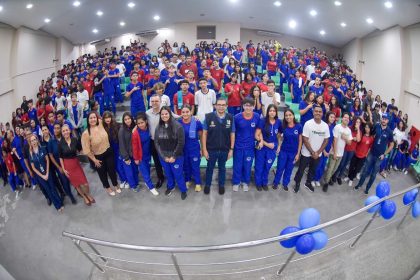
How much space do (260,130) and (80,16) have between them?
11987mm

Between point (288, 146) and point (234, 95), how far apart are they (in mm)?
2024

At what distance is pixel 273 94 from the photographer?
551 centimetres

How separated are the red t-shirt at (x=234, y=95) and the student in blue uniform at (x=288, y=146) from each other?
1.84 m

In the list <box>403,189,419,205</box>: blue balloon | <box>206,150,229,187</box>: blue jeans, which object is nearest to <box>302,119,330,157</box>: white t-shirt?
<box>206,150,229,187</box>: blue jeans

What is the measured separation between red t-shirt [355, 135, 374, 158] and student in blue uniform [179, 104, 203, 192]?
3.06 m

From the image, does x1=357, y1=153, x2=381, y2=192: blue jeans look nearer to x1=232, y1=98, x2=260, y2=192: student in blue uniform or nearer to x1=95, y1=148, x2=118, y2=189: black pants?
x1=232, y1=98, x2=260, y2=192: student in blue uniform

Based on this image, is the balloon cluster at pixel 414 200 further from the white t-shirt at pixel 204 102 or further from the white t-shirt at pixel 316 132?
the white t-shirt at pixel 204 102

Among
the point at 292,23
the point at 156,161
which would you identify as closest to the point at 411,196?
the point at 156,161

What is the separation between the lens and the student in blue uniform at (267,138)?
431cm

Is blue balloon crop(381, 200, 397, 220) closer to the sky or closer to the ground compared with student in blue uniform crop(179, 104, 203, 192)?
closer to the ground

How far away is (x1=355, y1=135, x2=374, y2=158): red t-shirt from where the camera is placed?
4.88 m

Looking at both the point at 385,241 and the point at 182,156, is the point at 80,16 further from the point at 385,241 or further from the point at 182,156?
the point at 385,241

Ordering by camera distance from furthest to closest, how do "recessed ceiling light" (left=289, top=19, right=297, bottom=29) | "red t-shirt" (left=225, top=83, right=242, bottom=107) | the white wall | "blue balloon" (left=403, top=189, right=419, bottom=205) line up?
the white wall < "recessed ceiling light" (left=289, top=19, right=297, bottom=29) < "red t-shirt" (left=225, top=83, right=242, bottom=107) < "blue balloon" (left=403, top=189, right=419, bottom=205)

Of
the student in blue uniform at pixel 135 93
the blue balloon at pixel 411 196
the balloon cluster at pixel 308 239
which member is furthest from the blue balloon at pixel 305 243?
the student in blue uniform at pixel 135 93
